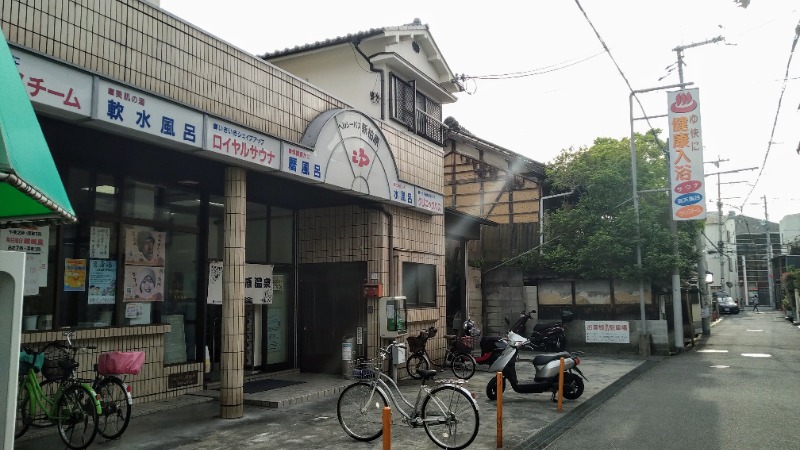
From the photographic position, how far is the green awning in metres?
3.06

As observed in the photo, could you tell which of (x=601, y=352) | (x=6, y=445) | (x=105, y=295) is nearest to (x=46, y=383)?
(x=105, y=295)

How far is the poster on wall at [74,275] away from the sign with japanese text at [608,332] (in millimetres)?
14873

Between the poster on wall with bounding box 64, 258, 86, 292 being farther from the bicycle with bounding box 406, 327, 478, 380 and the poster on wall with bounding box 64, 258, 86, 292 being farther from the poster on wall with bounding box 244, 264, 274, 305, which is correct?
the bicycle with bounding box 406, 327, 478, 380

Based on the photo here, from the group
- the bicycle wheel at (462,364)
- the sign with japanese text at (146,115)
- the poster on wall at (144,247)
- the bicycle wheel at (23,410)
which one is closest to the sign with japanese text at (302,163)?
the sign with japanese text at (146,115)

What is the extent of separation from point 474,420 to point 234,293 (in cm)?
406

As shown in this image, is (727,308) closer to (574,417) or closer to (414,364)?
(414,364)

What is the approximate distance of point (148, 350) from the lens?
30.8 feet

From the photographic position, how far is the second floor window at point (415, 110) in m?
13.8

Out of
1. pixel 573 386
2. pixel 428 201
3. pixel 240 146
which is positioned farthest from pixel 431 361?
pixel 240 146

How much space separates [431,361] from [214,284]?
568 cm

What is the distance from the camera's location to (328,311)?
504 inches

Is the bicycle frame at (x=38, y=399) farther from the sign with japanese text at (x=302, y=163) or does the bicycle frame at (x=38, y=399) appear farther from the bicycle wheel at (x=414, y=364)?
the bicycle wheel at (x=414, y=364)

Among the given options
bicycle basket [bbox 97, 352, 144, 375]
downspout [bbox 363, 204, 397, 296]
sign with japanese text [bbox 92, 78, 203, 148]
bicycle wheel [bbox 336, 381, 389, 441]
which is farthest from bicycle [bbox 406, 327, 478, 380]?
sign with japanese text [bbox 92, 78, 203, 148]

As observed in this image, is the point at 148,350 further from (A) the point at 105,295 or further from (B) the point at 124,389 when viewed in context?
(B) the point at 124,389
